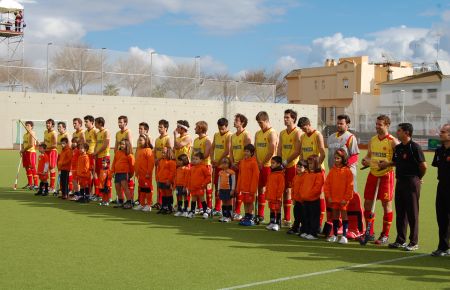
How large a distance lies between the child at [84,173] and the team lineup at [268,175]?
0.9 inches

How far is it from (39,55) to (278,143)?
109ft

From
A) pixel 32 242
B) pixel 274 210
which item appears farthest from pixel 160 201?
pixel 32 242

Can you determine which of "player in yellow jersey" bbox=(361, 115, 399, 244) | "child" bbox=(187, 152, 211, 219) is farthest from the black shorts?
"player in yellow jersey" bbox=(361, 115, 399, 244)

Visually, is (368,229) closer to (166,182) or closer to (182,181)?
(182,181)

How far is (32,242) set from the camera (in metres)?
8.60

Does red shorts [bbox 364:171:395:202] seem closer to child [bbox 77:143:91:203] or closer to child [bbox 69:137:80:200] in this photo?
child [bbox 77:143:91:203]

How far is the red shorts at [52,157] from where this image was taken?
15422 mm

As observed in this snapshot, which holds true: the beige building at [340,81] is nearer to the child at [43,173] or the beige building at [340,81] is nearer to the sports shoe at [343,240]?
the child at [43,173]

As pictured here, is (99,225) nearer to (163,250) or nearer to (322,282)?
(163,250)

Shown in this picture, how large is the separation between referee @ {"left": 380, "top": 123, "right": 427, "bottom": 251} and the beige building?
61.4m

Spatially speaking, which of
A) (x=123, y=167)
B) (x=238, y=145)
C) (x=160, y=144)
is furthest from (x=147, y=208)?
(x=238, y=145)

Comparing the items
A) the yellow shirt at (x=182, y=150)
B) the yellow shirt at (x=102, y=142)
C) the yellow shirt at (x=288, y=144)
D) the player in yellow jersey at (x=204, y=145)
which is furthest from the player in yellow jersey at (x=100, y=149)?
the yellow shirt at (x=288, y=144)

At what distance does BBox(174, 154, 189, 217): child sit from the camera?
38.9ft

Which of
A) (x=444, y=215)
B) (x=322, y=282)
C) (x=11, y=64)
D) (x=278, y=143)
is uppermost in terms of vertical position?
(x=11, y=64)
